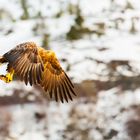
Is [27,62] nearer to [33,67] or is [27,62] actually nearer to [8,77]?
[33,67]

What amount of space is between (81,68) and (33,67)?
16.1 meters

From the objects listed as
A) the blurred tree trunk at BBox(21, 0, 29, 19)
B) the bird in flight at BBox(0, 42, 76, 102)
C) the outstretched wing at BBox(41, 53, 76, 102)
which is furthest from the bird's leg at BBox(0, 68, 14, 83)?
the blurred tree trunk at BBox(21, 0, 29, 19)

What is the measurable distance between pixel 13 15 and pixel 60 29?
228cm

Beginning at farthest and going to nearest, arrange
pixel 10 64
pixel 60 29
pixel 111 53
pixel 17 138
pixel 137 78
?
pixel 60 29
pixel 111 53
pixel 137 78
pixel 17 138
pixel 10 64

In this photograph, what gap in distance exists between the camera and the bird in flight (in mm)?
9812

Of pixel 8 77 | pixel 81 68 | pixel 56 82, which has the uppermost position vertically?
pixel 8 77

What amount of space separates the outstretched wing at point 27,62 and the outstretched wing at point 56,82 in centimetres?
56

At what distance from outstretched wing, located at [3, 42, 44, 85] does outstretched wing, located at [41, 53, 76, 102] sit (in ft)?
1.84

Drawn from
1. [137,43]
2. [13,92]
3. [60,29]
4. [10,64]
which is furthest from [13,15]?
[10,64]

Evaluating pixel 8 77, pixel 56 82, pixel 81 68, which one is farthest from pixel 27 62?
pixel 81 68

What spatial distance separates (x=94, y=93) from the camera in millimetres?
23938

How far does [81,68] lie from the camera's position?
26047 mm

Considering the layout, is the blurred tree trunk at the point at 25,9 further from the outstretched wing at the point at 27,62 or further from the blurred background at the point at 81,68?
the outstretched wing at the point at 27,62

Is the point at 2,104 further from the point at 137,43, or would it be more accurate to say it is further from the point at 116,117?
the point at 137,43
